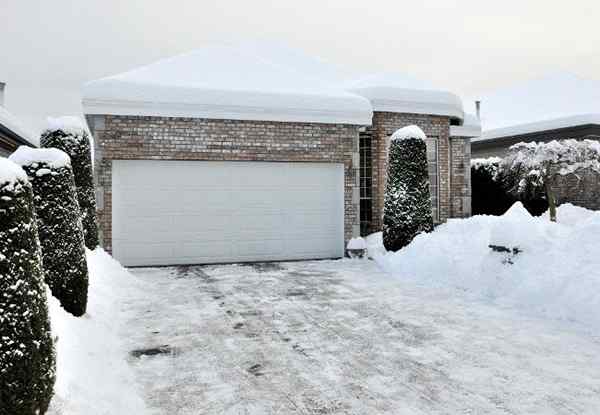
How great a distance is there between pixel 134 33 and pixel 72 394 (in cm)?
2203

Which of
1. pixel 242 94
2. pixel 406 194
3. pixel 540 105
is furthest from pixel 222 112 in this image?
pixel 540 105

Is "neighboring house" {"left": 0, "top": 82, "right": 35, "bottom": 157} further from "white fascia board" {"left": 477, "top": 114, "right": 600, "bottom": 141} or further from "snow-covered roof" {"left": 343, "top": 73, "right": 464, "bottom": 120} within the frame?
"white fascia board" {"left": 477, "top": 114, "right": 600, "bottom": 141}

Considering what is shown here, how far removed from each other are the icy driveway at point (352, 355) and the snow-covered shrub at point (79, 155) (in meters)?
2.01

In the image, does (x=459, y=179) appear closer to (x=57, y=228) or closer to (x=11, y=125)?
(x=57, y=228)

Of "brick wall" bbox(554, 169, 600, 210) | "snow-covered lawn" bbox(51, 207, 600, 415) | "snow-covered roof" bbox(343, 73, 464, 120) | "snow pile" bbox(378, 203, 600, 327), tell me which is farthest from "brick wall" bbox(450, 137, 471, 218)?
"brick wall" bbox(554, 169, 600, 210)

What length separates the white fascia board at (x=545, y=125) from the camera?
68.5 ft

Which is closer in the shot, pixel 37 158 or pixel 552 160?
pixel 37 158

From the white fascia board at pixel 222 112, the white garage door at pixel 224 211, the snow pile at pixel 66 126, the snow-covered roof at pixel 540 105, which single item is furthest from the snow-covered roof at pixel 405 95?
the snow-covered roof at pixel 540 105

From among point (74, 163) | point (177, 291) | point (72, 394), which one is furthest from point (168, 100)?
point (72, 394)

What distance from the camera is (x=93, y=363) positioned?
483cm

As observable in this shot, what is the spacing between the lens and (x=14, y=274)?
3.35 metres

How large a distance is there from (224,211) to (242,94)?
2.98m

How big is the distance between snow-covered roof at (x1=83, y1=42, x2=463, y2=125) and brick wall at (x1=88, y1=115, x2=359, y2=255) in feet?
0.77

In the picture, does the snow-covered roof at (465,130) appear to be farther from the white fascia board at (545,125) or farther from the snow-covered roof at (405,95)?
the white fascia board at (545,125)
